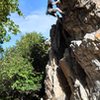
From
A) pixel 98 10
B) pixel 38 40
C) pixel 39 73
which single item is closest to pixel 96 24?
pixel 98 10

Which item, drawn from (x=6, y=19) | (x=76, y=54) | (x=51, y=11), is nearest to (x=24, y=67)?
(x=51, y=11)

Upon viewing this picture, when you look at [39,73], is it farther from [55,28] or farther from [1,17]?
[1,17]

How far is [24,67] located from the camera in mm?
29969

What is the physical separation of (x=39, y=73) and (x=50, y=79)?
527cm

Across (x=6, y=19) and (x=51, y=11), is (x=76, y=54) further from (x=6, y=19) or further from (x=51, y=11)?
(x=6, y=19)

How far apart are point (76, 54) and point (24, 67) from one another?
9846 millimetres

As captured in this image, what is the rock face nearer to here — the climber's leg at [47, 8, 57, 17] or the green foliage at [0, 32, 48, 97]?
the climber's leg at [47, 8, 57, 17]

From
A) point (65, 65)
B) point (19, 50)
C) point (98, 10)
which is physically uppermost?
point (19, 50)

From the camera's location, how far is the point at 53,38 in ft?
89.2

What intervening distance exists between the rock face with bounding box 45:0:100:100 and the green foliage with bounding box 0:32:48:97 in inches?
170

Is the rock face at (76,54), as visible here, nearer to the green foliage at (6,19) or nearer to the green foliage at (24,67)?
the green foliage at (24,67)

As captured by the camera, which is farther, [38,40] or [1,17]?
[38,40]

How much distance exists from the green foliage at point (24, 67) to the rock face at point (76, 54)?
4324 millimetres

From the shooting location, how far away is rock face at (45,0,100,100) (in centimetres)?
1983
